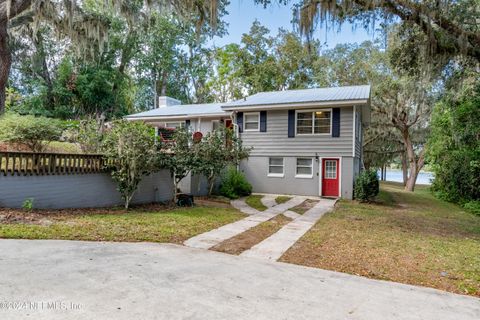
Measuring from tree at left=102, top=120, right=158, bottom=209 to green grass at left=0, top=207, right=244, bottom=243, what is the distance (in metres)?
0.84

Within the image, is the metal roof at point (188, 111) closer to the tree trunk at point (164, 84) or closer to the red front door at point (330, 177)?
the red front door at point (330, 177)

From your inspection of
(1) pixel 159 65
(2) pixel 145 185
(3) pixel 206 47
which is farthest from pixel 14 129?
(3) pixel 206 47

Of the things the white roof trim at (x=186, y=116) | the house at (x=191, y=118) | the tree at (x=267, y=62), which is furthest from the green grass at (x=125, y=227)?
the tree at (x=267, y=62)

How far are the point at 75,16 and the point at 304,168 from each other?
37.5ft

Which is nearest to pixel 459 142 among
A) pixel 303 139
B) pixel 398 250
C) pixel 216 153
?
pixel 303 139

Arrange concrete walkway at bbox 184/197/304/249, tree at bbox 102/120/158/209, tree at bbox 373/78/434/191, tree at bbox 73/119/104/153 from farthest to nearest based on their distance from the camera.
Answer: tree at bbox 373/78/434/191, tree at bbox 73/119/104/153, tree at bbox 102/120/158/209, concrete walkway at bbox 184/197/304/249

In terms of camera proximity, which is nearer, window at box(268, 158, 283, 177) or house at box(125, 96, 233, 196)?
window at box(268, 158, 283, 177)

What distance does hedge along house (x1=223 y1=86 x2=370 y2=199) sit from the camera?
539 inches

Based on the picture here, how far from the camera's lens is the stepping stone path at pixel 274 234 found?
529 cm

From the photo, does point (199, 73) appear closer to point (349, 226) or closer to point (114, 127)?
point (114, 127)

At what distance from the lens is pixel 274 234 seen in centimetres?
657

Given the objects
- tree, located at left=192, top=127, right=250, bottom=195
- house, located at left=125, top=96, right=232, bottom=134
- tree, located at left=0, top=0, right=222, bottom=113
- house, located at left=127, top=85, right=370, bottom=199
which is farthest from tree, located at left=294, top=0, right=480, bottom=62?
house, located at left=125, top=96, right=232, bottom=134

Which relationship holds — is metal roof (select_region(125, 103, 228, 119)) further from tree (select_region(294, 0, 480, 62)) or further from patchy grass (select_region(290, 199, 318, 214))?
tree (select_region(294, 0, 480, 62))

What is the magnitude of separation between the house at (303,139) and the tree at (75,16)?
5.76 metres
